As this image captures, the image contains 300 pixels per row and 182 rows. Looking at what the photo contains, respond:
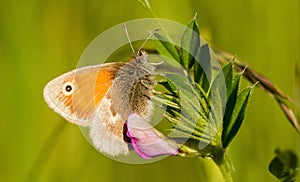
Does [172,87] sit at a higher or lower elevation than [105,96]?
lower

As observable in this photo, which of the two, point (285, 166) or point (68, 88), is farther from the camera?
point (68, 88)

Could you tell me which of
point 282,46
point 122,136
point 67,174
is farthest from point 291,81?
point 122,136

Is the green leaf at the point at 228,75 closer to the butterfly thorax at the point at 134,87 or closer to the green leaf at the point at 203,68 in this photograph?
the green leaf at the point at 203,68

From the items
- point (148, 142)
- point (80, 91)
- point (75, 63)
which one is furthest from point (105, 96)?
point (75, 63)

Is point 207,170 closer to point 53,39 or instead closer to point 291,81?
point 291,81

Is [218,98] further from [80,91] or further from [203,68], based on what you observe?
[80,91]
